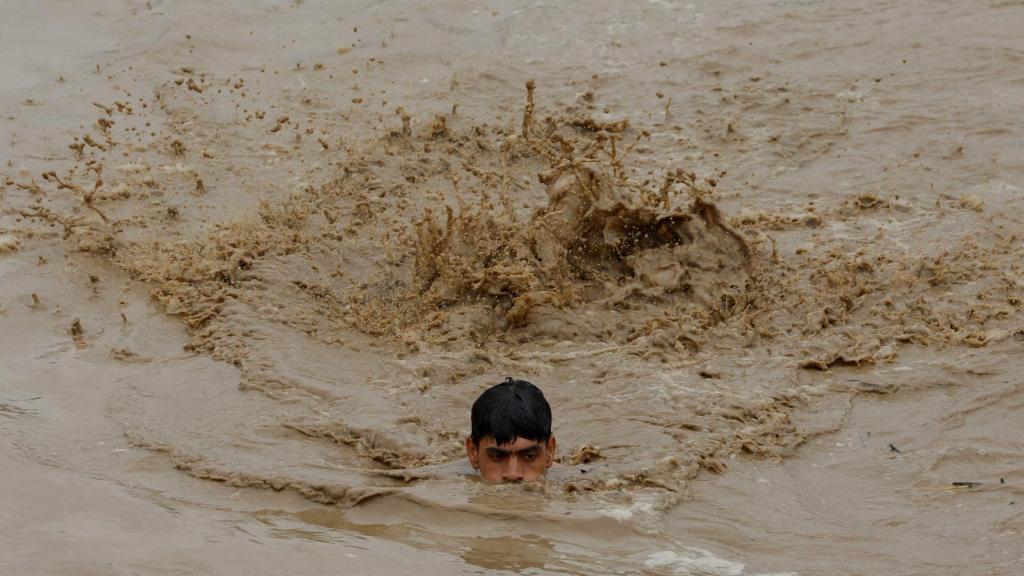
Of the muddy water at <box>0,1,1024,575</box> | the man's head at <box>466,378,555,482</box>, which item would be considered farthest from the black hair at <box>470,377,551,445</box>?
the muddy water at <box>0,1,1024,575</box>

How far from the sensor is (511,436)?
4.09 m

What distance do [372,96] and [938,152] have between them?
3.95m

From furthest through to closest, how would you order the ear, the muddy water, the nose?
1. the ear
2. the nose
3. the muddy water

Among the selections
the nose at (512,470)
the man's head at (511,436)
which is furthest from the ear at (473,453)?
the nose at (512,470)

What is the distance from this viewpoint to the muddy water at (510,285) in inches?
146

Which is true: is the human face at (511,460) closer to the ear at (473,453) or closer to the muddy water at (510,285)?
the ear at (473,453)

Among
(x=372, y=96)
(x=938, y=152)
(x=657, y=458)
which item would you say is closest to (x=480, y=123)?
(x=372, y=96)

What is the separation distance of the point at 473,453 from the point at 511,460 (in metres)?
0.18

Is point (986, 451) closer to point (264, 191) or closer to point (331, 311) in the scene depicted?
point (331, 311)

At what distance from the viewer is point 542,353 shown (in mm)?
5367

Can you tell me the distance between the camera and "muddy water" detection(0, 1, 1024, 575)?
370cm

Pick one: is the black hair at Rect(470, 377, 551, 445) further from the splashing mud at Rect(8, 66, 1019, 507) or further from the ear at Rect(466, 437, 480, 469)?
the splashing mud at Rect(8, 66, 1019, 507)

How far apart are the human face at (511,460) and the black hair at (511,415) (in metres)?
0.02

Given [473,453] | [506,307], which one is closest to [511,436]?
[473,453]
